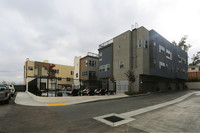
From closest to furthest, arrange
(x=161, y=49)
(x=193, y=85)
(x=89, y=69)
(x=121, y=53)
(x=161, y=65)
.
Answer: (x=121, y=53) → (x=161, y=65) → (x=161, y=49) → (x=89, y=69) → (x=193, y=85)

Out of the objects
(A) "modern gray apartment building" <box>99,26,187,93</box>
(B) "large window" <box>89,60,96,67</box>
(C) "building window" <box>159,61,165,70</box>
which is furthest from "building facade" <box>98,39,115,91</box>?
(C) "building window" <box>159,61,165,70</box>

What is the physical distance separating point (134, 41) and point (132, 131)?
20013 mm

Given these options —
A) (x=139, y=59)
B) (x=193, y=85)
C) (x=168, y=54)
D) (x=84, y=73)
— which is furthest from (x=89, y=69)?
(x=193, y=85)

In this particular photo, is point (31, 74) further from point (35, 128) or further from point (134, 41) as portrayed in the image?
point (35, 128)

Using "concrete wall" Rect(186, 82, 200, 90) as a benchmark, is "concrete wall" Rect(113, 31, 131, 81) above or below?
above

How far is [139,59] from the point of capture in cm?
2069

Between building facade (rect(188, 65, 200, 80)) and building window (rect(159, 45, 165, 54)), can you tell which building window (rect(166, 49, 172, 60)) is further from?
building facade (rect(188, 65, 200, 80))

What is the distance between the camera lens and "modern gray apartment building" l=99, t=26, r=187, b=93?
2092cm

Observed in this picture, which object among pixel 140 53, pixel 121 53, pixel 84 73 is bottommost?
pixel 84 73

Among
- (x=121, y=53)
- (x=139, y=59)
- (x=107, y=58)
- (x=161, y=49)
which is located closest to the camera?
(x=139, y=59)

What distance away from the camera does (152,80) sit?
23.5 meters

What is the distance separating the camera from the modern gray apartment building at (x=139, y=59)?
68.6ft

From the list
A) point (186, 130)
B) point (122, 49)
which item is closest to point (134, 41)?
point (122, 49)

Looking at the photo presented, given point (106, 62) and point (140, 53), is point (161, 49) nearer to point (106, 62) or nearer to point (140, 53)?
point (140, 53)
